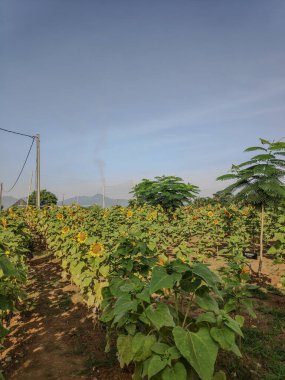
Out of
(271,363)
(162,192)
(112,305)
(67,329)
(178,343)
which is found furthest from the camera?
(162,192)

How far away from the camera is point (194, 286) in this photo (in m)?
2.23

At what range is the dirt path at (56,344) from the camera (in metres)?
3.42

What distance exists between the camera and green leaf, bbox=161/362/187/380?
1.81m

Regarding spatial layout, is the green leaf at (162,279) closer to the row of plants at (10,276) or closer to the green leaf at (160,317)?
the green leaf at (160,317)

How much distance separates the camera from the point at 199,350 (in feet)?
5.79

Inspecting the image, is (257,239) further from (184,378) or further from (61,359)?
(184,378)

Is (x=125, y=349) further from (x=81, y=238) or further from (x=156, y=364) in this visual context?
(x=81, y=238)

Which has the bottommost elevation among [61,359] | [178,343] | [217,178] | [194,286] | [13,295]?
[61,359]

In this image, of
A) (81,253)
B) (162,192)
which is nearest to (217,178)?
(81,253)

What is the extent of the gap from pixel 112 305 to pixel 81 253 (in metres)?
2.33

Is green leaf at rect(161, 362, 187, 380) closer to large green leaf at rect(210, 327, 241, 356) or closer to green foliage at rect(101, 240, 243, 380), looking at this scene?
green foliage at rect(101, 240, 243, 380)

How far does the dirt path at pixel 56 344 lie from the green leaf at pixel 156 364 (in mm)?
1567

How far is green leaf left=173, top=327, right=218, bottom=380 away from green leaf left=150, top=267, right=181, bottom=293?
275 millimetres

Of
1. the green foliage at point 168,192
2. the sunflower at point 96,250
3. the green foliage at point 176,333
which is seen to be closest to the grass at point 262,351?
the green foliage at point 176,333
